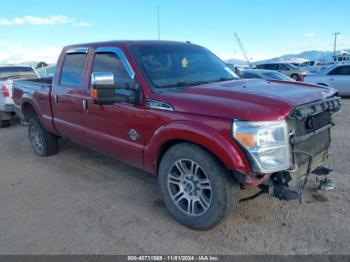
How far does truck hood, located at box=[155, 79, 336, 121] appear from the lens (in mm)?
3014

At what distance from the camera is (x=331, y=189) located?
14.2 feet

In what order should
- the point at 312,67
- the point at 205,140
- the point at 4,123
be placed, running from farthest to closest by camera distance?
the point at 312,67, the point at 4,123, the point at 205,140

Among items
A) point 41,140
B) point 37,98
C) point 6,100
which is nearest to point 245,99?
point 37,98

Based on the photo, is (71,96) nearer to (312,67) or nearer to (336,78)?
(336,78)

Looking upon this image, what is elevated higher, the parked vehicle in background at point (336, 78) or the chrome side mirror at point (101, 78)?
the chrome side mirror at point (101, 78)

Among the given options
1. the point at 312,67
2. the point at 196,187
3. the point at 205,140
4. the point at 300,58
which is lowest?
the point at 312,67

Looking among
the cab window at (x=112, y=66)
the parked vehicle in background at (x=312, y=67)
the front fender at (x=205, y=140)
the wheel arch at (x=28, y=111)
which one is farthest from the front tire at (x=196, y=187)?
the parked vehicle in background at (x=312, y=67)

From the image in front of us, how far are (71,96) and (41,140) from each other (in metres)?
1.80

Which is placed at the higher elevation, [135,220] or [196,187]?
[196,187]

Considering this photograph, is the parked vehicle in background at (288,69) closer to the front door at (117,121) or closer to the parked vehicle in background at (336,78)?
the parked vehicle in background at (336,78)

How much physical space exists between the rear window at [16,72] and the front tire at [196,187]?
28.5 ft

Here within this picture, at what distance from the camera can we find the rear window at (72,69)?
4930mm

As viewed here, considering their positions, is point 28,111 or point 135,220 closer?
point 135,220

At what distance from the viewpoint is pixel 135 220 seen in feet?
12.6
